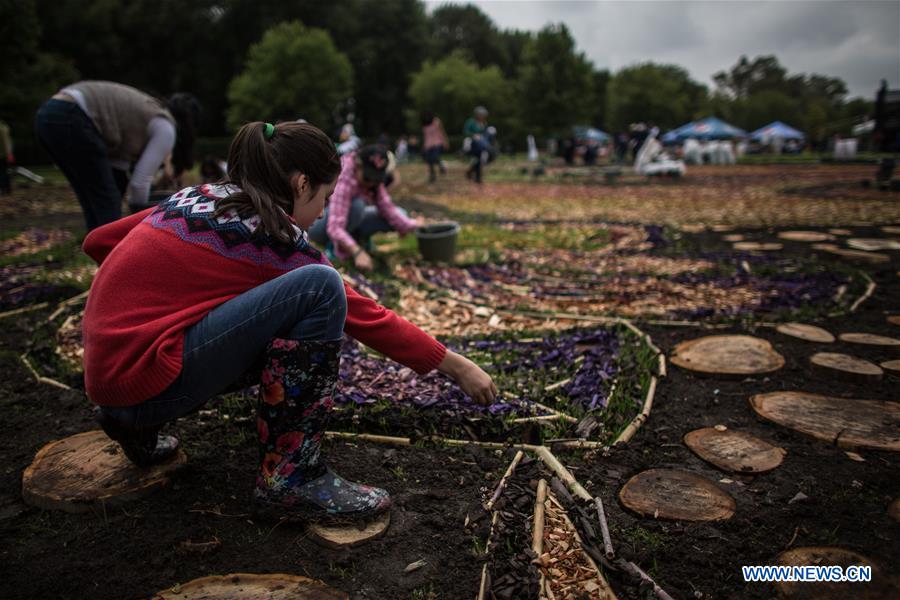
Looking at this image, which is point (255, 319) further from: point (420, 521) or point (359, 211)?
point (359, 211)

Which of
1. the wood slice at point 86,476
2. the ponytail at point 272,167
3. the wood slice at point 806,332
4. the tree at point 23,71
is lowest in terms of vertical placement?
the wood slice at point 86,476

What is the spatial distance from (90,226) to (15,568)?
2.66 metres

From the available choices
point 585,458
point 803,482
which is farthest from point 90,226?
point 803,482

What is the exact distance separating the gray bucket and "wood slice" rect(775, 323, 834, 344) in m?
2.57

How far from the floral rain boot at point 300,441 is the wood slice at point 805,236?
5542 mm

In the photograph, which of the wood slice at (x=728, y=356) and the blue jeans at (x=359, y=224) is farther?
the blue jeans at (x=359, y=224)

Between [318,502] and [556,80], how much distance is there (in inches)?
1159

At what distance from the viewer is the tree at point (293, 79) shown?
89.2 ft

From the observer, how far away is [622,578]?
4.62ft

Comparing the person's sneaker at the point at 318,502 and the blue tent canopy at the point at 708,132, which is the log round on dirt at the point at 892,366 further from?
the blue tent canopy at the point at 708,132

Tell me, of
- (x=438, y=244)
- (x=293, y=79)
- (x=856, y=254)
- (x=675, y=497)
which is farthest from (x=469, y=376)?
(x=293, y=79)

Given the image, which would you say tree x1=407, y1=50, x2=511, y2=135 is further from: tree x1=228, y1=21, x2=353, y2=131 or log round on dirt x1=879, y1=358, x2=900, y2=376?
log round on dirt x1=879, y1=358, x2=900, y2=376

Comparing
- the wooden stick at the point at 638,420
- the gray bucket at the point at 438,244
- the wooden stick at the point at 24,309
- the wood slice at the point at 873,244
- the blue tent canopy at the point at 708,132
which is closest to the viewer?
the wooden stick at the point at 638,420

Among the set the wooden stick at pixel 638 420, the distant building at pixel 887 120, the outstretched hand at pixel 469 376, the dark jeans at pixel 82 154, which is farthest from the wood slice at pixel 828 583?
the distant building at pixel 887 120
